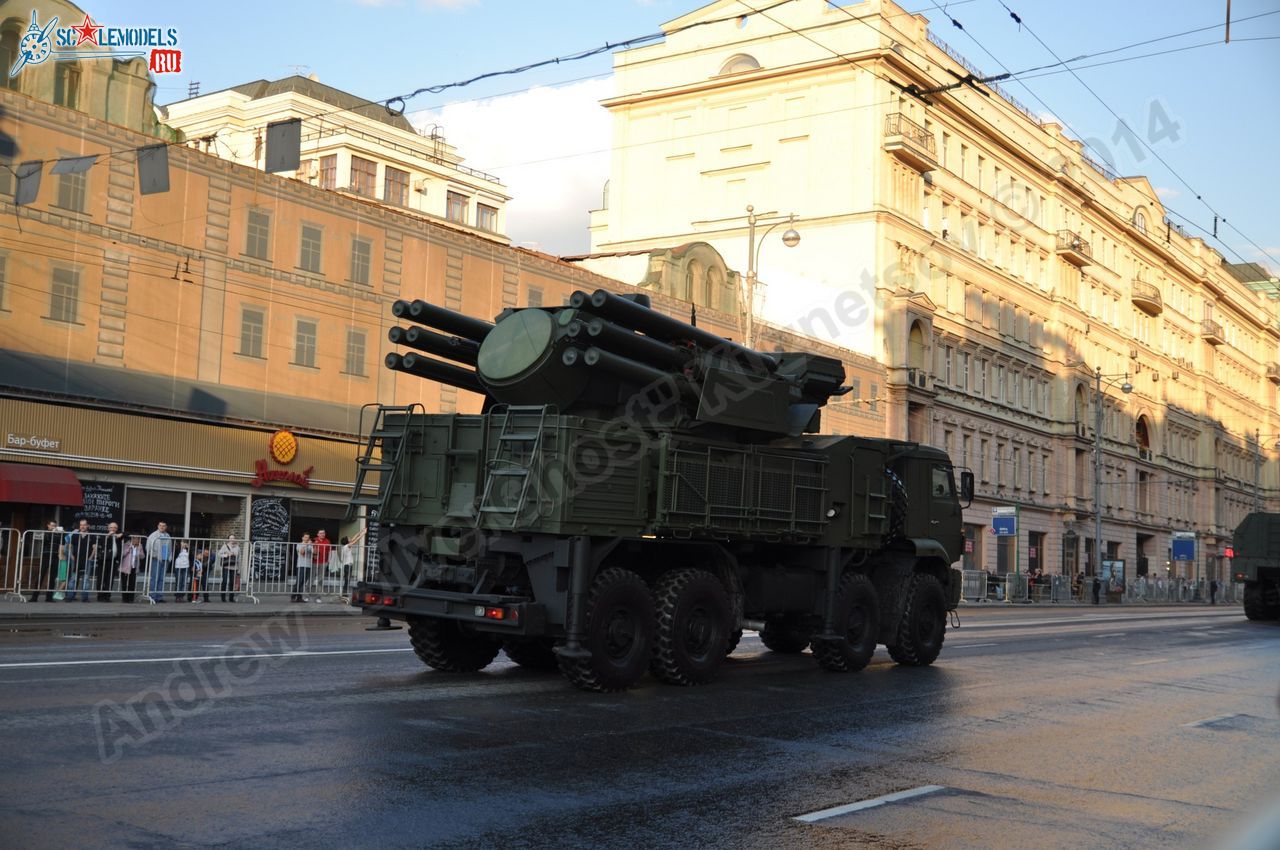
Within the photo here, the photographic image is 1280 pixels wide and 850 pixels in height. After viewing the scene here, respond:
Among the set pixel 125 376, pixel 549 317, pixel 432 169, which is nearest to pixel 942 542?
pixel 549 317

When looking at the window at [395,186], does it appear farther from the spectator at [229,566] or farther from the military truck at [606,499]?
the military truck at [606,499]

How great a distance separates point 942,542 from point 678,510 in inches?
243

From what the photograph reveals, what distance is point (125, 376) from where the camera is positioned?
94.5ft

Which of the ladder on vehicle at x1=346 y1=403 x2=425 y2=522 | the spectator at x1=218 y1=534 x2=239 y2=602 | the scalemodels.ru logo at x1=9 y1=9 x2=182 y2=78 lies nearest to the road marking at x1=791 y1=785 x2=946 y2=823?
the ladder on vehicle at x1=346 y1=403 x2=425 y2=522

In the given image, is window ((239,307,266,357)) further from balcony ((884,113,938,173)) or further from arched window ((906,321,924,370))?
arched window ((906,321,924,370))

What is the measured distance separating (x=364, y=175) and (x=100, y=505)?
44.3m

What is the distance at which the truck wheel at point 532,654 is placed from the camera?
13.0 metres

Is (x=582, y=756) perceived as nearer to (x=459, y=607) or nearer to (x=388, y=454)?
(x=459, y=607)

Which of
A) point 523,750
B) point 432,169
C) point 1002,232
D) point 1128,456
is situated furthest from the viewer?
point 1128,456

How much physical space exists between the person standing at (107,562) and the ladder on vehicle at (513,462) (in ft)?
44.3

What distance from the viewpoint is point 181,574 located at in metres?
23.5

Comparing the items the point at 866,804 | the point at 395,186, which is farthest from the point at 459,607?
the point at 395,186

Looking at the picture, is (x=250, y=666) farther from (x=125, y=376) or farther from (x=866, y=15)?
(x=866, y=15)

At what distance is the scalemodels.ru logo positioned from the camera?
3362 cm
